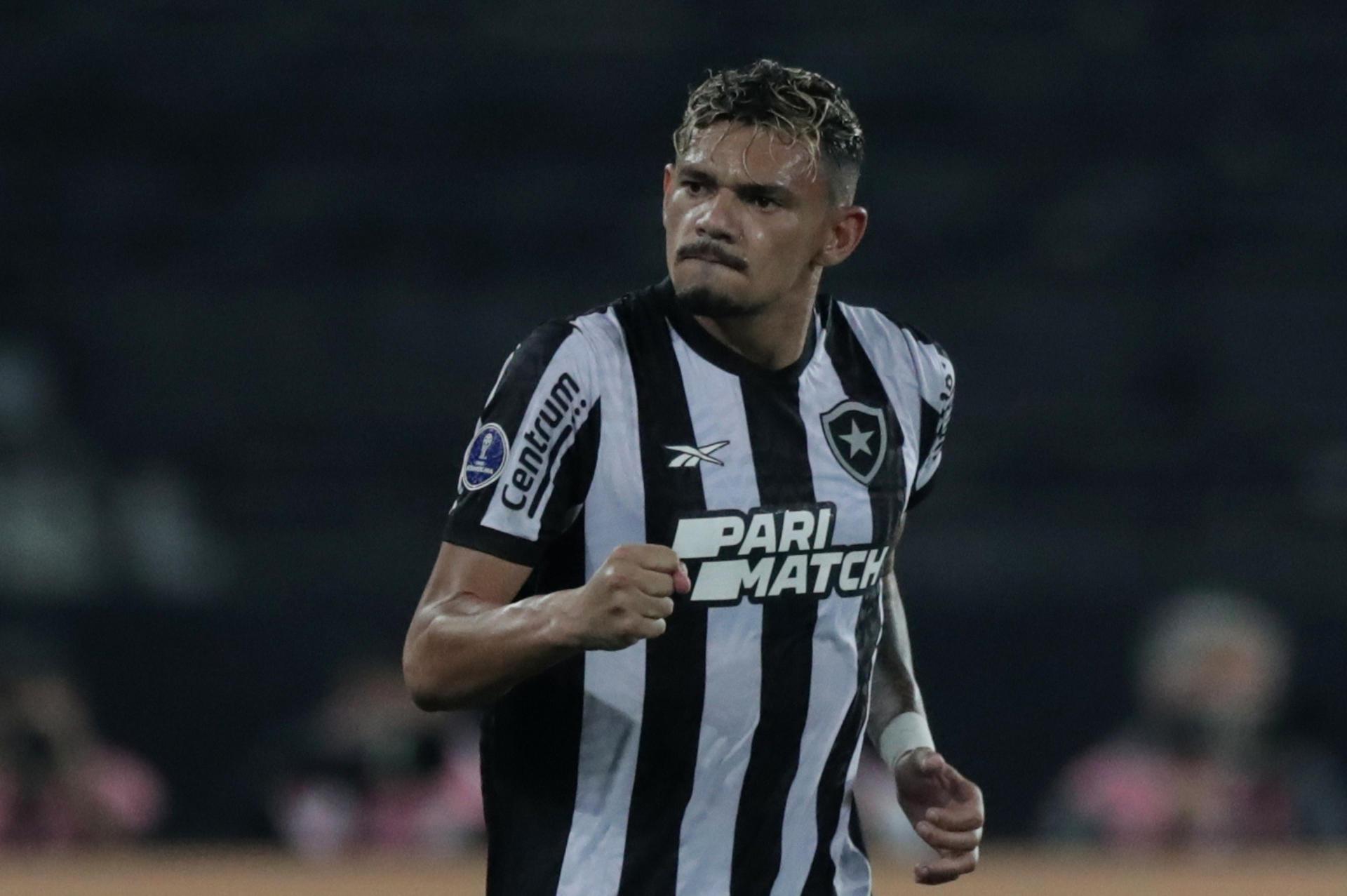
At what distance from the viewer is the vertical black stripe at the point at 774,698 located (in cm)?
290

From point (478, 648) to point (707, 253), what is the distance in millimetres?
637

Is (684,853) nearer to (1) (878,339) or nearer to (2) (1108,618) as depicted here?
(1) (878,339)

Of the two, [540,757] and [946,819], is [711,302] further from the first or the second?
[946,819]

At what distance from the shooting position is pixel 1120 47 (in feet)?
36.6

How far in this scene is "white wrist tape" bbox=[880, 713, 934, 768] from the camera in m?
3.12

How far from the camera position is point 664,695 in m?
2.84

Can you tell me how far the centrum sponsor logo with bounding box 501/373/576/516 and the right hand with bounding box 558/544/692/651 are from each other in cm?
30

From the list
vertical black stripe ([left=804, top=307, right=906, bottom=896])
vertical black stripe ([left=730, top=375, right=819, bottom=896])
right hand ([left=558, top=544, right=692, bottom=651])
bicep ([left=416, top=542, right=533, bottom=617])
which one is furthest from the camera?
vertical black stripe ([left=804, top=307, right=906, bottom=896])

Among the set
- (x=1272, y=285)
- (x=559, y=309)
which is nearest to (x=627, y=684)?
(x=559, y=309)

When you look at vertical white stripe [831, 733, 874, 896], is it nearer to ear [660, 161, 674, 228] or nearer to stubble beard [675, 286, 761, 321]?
stubble beard [675, 286, 761, 321]

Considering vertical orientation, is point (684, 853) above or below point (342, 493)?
below

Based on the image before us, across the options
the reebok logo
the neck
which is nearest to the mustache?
the neck

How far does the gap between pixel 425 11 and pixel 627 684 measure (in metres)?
9.06

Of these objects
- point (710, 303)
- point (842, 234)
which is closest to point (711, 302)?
point (710, 303)
